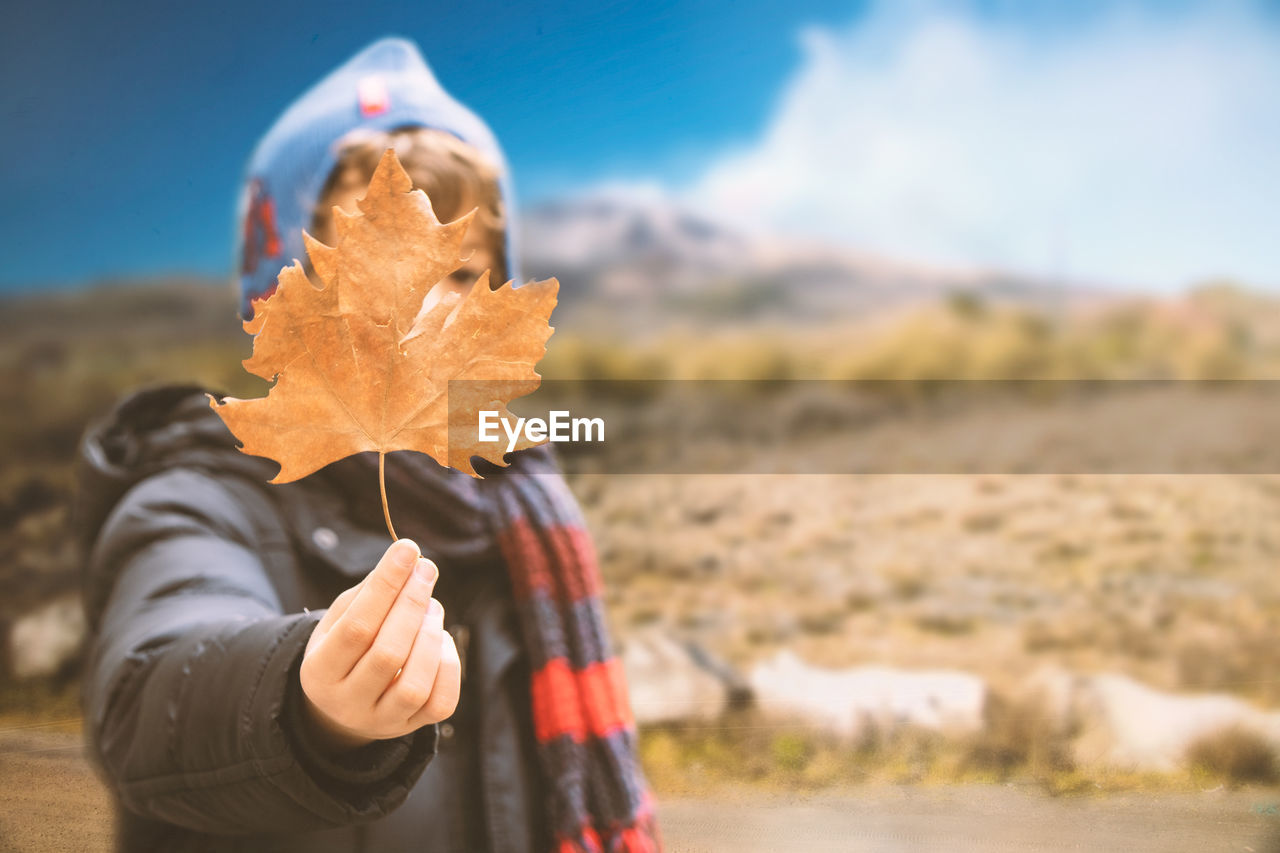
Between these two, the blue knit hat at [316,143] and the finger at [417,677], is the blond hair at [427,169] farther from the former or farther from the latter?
the finger at [417,677]

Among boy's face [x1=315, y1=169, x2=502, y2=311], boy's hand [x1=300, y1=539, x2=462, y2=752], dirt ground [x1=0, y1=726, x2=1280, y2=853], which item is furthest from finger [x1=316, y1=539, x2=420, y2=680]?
dirt ground [x1=0, y1=726, x2=1280, y2=853]

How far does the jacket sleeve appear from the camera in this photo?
0.29 m

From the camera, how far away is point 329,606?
1.17 ft

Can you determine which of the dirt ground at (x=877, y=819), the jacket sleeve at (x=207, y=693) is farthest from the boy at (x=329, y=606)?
the dirt ground at (x=877, y=819)

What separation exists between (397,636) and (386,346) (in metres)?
0.09

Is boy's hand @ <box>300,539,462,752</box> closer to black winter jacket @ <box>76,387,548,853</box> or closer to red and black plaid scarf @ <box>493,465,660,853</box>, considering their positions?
black winter jacket @ <box>76,387,548,853</box>

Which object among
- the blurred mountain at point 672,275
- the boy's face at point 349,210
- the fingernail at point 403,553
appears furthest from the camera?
the blurred mountain at point 672,275

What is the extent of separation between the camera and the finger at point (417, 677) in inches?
10.0

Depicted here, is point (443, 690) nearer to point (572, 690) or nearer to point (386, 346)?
point (386, 346)

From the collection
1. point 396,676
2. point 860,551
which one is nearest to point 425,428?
point 396,676

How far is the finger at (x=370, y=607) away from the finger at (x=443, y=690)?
23 millimetres

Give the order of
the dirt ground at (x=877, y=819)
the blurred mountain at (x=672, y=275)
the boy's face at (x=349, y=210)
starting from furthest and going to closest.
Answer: the blurred mountain at (x=672, y=275)
the dirt ground at (x=877, y=819)
the boy's face at (x=349, y=210)

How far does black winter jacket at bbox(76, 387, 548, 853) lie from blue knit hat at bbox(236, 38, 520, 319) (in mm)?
101

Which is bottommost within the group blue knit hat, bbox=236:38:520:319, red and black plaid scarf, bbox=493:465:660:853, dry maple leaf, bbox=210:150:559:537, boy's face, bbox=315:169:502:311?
red and black plaid scarf, bbox=493:465:660:853
